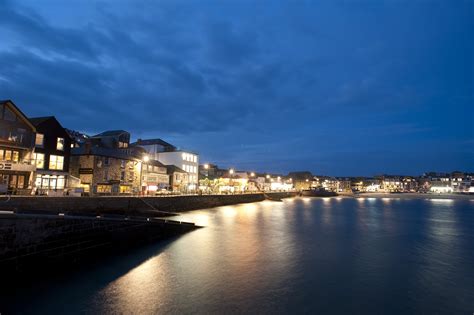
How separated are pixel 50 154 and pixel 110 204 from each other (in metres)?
14.3

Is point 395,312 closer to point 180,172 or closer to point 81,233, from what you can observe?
point 81,233

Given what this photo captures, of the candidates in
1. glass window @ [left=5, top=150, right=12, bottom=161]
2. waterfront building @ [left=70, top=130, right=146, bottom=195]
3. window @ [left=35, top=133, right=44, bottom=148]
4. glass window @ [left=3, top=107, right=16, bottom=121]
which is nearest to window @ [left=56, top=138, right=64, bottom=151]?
window @ [left=35, top=133, right=44, bottom=148]

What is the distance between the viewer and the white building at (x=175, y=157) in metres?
89.3

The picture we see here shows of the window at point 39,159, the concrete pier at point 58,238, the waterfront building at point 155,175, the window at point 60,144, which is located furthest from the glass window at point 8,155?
the waterfront building at point 155,175

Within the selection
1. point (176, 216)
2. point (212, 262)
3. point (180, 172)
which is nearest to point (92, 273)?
point (212, 262)

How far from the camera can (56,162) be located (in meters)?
47.7

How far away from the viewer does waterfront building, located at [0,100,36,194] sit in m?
39.1

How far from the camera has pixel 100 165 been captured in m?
54.9

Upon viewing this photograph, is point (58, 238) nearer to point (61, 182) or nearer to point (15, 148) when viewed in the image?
point (15, 148)

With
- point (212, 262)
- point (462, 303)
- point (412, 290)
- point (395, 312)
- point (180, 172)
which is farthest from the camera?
point (180, 172)

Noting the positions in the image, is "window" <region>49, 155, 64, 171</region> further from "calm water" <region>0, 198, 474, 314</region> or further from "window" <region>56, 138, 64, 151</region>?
"calm water" <region>0, 198, 474, 314</region>

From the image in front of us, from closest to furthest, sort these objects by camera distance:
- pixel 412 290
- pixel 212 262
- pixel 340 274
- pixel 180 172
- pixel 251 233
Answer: pixel 412 290, pixel 340 274, pixel 212 262, pixel 251 233, pixel 180 172

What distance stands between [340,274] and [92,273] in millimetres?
18256

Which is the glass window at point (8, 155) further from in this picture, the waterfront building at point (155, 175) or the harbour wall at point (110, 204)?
the waterfront building at point (155, 175)
